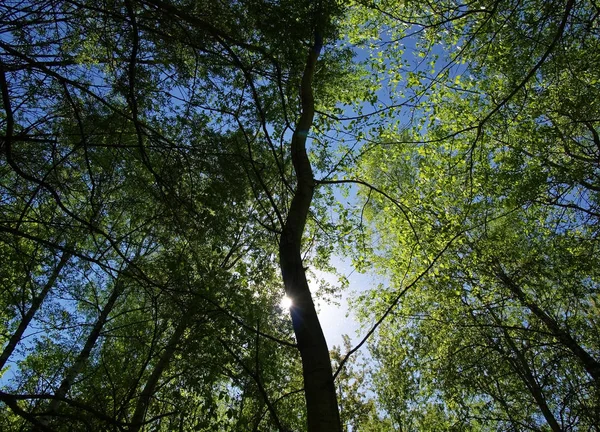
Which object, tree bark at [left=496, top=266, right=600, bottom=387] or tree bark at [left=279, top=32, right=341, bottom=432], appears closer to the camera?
tree bark at [left=279, top=32, right=341, bottom=432]

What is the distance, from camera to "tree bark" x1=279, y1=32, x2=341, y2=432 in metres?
1.73

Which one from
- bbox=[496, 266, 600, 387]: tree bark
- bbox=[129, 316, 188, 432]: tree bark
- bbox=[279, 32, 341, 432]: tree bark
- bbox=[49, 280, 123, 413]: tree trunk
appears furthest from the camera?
bbox=[496, 266, 600, 387]: tree bark

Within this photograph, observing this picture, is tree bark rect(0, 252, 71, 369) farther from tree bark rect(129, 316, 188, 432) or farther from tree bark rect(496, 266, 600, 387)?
tree bark rect(496, 266, 600, 387)

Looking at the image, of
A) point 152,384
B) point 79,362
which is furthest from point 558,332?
point 79,362

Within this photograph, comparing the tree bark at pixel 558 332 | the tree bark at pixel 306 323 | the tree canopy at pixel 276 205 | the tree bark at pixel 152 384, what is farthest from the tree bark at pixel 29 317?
the tree bark at pixel 558 332

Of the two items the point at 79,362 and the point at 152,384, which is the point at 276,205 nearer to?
the point at 152,384

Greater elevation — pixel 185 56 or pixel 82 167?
pixel 82 167

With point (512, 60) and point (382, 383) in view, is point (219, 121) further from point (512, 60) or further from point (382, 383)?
point (382, 383)

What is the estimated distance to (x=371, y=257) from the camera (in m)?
10.9

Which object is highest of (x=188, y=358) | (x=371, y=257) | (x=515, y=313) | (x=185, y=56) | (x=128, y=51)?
(x=371, y=257)

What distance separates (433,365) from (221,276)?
531 cm

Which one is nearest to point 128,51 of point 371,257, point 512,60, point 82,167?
point 82,167

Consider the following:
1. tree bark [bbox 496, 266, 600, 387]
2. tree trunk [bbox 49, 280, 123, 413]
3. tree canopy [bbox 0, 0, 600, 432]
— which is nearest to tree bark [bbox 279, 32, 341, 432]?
tree canopy [bbox 0, 0, 600, 432]

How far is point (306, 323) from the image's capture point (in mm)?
2049
